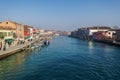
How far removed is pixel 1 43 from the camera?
167 feet

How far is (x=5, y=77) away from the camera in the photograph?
27.1 meters

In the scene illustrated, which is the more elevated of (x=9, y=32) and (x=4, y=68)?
(x=9, y=32)

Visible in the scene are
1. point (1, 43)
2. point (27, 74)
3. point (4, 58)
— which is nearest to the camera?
point (27, 74)

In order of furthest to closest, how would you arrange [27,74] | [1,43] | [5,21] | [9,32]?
1. [5,21]
2. [9,32]
3. [1,43]
4. [27,74]

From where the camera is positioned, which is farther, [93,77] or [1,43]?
[1,43]

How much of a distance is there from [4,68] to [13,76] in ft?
19.6

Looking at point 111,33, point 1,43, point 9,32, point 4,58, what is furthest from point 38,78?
point 111,33

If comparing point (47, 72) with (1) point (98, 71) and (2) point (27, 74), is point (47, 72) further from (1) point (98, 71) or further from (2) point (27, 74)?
(1) point (98, 71)

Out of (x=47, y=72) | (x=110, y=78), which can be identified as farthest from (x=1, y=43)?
(x=110, y=78)

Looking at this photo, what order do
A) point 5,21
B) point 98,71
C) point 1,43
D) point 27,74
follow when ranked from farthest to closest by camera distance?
point 5,21 → point 1,43 → point 98,71 → point 27,74

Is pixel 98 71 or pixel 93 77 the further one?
pixel 98 71

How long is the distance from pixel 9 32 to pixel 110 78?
3987 cm

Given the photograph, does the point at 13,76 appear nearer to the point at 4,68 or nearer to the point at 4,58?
the point at 4,68

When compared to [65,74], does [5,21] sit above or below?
above
